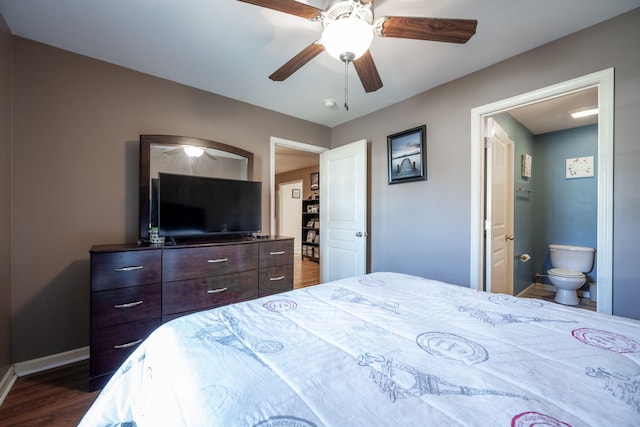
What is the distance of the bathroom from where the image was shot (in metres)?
3.44

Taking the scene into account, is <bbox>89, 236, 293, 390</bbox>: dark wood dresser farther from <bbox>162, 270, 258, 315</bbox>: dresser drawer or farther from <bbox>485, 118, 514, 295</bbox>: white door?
<bbox>485, 118, 514, 295</bbox>: white door

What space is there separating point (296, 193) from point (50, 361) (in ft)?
20.0

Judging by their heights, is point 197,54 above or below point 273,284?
above

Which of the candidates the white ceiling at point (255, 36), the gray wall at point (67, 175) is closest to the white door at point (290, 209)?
the white ceiling at point (255, 36)

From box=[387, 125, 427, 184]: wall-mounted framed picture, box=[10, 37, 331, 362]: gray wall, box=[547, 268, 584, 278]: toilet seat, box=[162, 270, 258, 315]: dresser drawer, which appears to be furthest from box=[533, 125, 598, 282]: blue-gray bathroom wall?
box=[10, 37, 331, 362]: gray wall

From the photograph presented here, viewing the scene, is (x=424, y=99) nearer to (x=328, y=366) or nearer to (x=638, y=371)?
(x=638, y=371)

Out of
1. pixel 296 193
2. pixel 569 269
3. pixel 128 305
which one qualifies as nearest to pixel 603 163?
pixel 569 269

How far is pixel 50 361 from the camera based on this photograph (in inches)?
76.1

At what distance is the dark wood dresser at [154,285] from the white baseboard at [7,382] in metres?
0.51

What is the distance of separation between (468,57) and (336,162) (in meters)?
1.78

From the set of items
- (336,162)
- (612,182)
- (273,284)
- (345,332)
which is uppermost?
(336,162)

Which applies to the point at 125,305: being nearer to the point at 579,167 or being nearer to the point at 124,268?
the point at 124,268

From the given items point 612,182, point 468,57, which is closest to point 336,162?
point 468,57

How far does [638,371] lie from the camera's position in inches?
26.2
